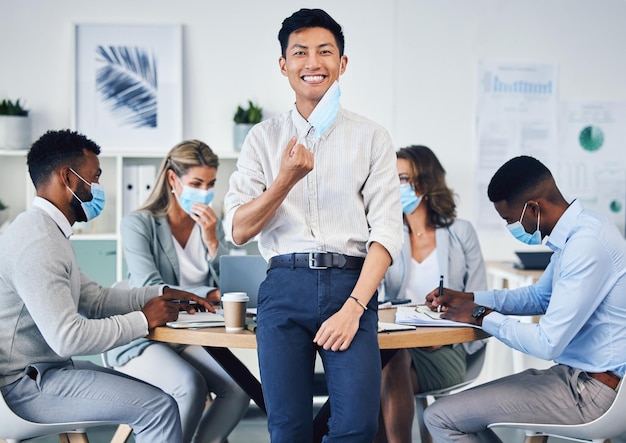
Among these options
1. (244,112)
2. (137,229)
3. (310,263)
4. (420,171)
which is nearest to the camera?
(310,263)

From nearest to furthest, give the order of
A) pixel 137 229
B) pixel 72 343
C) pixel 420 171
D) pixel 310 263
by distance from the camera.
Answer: pixel 310 263, pixel 72 343, pixel 137 229, pixel 420 171

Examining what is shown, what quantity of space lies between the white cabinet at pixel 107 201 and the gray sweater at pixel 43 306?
81.2 inches

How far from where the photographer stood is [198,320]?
2.30 m

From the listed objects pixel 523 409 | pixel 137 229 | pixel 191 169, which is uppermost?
pixel 191 169

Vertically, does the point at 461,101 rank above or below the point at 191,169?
above

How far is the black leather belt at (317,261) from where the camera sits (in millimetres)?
1903

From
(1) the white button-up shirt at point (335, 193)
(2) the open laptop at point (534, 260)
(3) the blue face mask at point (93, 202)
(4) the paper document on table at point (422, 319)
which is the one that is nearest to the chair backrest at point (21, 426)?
(3) the blue face mask at point (93, 202)

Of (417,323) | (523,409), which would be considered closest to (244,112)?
(417,323)

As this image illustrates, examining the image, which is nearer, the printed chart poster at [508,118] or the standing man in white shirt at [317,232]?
the standing man in white shirt at [317,232]

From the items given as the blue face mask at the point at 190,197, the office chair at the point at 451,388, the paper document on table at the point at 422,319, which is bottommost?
the office chair at the point at 451,388

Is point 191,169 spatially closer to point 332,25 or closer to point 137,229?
point 137,229

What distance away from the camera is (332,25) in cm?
196

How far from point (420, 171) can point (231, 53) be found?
1686 mm

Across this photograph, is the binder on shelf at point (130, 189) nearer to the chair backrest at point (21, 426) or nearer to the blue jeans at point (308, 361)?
the chair backrest at point (21, 426)
